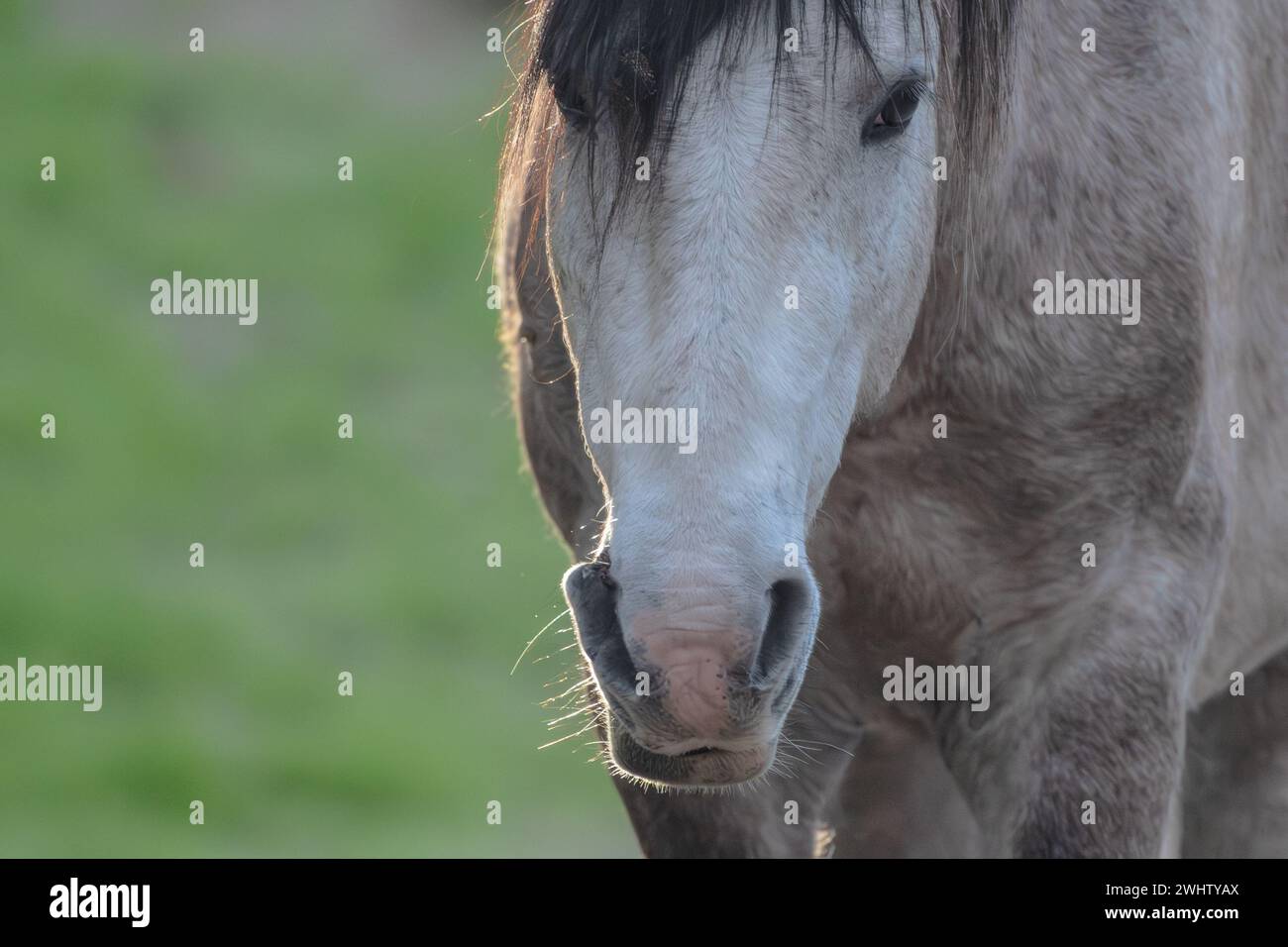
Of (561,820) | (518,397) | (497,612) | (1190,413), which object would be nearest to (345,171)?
(518,397)

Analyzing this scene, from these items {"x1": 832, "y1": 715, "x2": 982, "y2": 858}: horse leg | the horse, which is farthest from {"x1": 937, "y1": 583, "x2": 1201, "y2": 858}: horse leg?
{"x1": 832, "y1": 715, "x2": 982, "y2": 858}: horse leg

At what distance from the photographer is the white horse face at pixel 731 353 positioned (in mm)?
2139

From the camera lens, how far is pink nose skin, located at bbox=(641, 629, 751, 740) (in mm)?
2098

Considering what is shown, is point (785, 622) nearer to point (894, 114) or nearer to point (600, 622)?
point (600, 622)

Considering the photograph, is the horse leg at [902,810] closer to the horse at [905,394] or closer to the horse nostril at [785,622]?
the horse at [905,394]

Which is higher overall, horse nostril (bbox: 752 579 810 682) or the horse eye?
the horse eye

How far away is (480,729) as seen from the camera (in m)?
10.1

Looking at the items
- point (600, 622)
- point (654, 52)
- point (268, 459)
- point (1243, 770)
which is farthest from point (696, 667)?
point (268, 459)

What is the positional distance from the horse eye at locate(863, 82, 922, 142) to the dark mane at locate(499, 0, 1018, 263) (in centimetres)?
9

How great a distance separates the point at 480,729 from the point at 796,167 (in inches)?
316

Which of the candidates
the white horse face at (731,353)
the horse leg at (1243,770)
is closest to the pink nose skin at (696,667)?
the white horse face at (731,353)

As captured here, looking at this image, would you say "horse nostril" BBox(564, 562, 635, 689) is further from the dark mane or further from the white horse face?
the dark mane

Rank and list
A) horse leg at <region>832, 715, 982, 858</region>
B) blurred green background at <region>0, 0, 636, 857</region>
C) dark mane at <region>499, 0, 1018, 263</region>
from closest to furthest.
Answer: dark mane at <region>499, 0, 1018, 263</region>, horse leg at <region>832, 715, 982, 858</region>, blurred green background at <region>0, 0, 636, 857</region>

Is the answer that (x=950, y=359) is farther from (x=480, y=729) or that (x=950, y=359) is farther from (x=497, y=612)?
(x=497, y=612)
